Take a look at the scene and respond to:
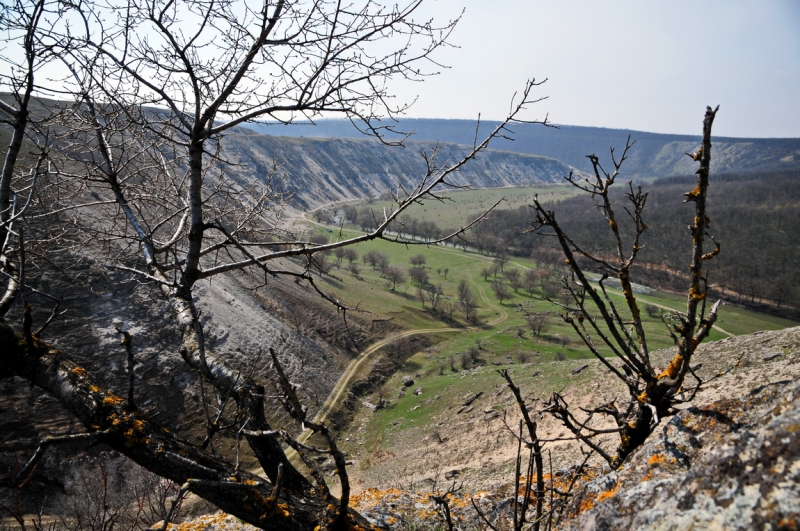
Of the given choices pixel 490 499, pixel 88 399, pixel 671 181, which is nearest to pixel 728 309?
pixel 490 499

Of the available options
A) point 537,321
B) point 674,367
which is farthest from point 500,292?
point 674,367

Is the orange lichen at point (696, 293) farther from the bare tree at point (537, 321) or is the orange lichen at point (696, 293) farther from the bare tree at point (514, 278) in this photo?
the bare tree at point (514, 278)

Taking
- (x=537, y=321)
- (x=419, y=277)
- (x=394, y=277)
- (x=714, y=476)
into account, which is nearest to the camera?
(x=714, y=476)

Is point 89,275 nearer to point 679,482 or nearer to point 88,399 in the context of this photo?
point 88,399

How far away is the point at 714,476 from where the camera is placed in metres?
1.51

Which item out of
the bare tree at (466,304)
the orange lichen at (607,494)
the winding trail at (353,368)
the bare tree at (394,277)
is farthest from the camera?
the bare tree at (394,277)

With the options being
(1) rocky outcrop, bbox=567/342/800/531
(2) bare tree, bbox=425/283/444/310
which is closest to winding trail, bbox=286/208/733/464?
(2) bare tree, bbox=425/283/444/310

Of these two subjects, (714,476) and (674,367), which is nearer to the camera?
(714,476)

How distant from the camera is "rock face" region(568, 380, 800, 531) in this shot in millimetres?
1310

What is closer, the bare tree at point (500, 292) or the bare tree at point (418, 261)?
the bare tree at point (500, 292)

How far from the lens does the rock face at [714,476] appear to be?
1310mm

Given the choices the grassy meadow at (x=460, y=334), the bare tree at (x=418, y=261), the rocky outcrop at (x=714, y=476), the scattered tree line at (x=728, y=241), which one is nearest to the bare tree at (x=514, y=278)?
the grassy meadow at (x=460, y=334)

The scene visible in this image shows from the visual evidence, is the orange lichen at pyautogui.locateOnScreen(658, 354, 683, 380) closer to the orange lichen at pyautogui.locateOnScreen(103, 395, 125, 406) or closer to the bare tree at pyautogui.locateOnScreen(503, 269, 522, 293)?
the orange lichen at pyautogui.locateOnScreen(103, 395, 125, 406)

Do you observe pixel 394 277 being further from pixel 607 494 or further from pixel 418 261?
pixel 607 494
